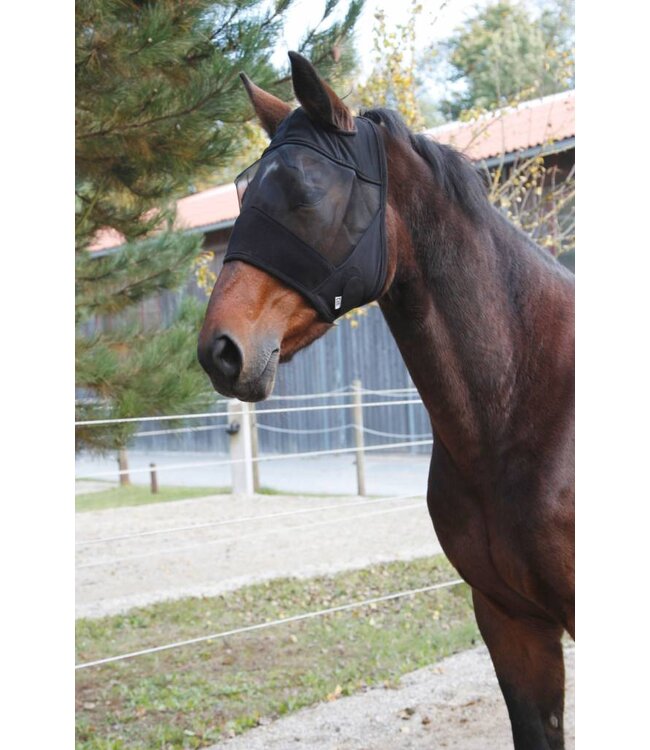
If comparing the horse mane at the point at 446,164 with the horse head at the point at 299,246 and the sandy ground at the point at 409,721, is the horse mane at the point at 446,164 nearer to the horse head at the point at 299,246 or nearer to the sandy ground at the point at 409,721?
the horse head at the point at 299,246

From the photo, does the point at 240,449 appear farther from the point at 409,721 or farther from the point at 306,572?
the point at 409,721

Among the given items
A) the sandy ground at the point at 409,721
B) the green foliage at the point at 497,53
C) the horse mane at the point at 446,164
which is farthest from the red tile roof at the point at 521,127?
the horse mane at the point at 446,164

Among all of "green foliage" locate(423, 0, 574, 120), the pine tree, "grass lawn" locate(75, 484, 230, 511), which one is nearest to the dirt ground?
Answer: "grass lawn" locate(75, 484, 230, 511)

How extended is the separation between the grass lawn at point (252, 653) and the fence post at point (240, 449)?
364 centimetres

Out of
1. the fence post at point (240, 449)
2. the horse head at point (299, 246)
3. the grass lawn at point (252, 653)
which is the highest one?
the horse head at point (299, 246)

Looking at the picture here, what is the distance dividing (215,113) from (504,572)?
2.23 metres

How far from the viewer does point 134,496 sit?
10812 mm

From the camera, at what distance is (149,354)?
3.94m

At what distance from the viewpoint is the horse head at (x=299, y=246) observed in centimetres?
167

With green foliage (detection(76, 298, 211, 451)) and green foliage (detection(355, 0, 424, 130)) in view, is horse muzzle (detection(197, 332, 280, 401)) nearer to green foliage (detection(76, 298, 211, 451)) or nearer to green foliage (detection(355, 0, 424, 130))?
green foliage (detection(76, 298, 211, 451))

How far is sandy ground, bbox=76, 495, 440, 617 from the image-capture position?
6199mm

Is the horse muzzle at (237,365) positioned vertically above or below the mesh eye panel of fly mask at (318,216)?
below
